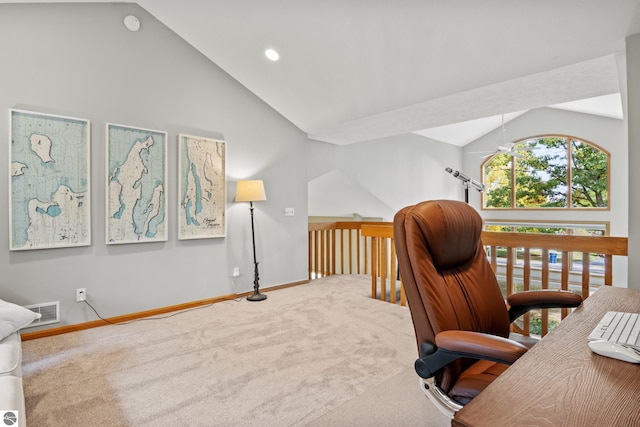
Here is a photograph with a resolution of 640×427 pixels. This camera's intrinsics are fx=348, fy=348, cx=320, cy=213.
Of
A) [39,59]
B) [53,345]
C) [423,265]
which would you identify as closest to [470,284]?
[423,265]

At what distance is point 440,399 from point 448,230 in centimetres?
61

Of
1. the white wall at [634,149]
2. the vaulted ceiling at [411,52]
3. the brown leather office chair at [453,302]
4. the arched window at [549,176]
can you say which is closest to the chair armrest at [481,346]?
the brown leather office chair at [453,302]

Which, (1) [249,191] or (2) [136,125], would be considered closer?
(2) [136,125]

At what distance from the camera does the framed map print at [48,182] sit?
2719 millimetres

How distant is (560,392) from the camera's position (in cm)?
70

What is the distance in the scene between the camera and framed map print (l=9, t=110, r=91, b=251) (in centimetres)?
272

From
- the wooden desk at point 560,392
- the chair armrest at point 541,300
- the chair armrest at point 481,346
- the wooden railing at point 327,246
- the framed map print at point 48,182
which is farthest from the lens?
the wooden railing at point 327,246

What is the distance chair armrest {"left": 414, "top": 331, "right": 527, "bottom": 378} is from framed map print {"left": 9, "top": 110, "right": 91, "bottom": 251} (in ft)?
10.00

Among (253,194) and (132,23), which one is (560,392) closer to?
(253,194)

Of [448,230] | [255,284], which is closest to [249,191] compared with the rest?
[255,284]

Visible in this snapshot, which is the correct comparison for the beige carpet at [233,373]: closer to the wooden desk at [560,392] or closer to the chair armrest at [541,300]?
the chair armrest at [541,300]

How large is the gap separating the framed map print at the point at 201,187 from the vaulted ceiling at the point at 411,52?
0.96 metres

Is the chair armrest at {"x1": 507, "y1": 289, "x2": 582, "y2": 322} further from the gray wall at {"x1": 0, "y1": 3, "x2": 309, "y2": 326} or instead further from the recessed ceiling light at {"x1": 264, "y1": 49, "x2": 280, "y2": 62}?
the gray wall at {"x1": 0, "y1": 3, "x2": 309, "y2": 326}

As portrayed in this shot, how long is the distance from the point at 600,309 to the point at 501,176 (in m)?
8.51
